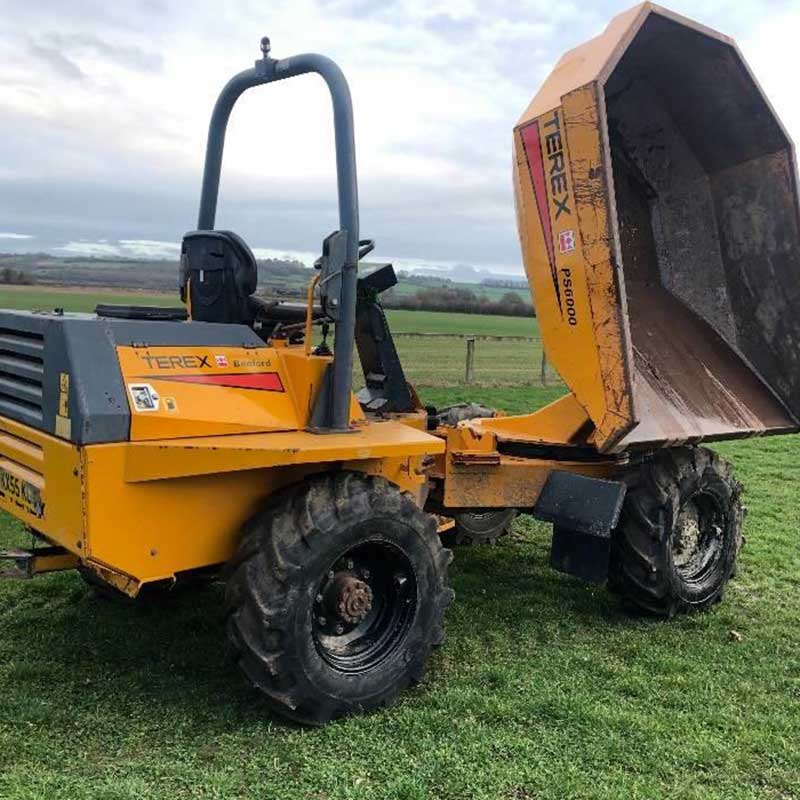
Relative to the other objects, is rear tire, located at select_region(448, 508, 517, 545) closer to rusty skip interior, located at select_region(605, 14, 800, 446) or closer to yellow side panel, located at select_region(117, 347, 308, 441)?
rusty skip interior, located at select_region(605, 14, 800, 446)

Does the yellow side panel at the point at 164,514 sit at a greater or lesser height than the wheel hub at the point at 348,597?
greater

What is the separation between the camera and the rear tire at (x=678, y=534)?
5.11m

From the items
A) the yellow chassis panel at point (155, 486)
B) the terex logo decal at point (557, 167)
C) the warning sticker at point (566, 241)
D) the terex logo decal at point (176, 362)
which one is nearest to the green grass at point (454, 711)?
the yellow chassis panel at point (155, 486)

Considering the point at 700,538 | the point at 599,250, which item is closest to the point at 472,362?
the point at 700,538

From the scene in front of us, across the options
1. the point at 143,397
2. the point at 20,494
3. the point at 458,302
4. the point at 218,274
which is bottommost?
the point at 20,494

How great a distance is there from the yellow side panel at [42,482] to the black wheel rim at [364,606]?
1.09 m

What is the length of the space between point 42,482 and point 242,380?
3.11 ft

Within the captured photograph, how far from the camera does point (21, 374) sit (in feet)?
13.0

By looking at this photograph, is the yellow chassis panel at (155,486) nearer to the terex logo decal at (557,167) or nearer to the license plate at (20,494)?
the license plate at (20,494)

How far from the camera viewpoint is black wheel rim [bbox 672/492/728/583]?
5504 millimetres

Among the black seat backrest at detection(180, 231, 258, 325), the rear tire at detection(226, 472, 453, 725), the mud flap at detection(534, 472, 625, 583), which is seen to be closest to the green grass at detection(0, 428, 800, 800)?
the rear tire at detection(226, 472, 453, 725)

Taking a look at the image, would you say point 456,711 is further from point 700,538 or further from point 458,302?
point 458,302

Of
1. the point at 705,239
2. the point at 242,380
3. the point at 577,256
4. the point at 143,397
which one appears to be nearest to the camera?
the point at 143,397

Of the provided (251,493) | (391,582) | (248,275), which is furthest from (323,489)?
(248,275)
